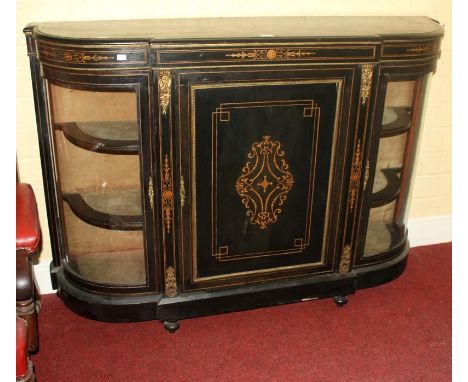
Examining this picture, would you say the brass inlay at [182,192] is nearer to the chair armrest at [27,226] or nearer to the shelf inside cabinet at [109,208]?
the shelf inside cabinet at [109,208]

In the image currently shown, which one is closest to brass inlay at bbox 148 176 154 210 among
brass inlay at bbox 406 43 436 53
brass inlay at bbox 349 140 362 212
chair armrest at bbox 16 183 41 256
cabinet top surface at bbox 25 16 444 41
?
chair armrest at bbox 16 183 41 256

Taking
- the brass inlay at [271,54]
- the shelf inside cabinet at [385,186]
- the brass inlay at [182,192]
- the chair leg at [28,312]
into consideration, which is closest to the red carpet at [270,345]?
the chair leg at [28,312]

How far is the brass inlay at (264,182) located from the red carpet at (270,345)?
53cm

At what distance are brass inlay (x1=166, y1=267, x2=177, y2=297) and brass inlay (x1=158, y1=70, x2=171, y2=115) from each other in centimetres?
70

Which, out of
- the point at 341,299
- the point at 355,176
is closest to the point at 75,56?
the point at 355,176

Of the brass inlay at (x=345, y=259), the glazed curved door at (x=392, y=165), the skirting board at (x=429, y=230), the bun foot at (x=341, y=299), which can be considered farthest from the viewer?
the skirting board at (x=429, y=230)

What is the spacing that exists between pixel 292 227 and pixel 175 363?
2.47 feet

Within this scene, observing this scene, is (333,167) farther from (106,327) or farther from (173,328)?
(106,327)

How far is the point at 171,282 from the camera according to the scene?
2305 millimetres

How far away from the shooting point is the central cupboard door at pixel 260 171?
2047 millimetres

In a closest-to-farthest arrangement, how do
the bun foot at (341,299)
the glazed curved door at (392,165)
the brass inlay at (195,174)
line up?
the brass inlay at (195,174), the glazed curved door at (392,165), the bun foot at (341,299)

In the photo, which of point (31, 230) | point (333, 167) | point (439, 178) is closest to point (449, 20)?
point (439, 178)

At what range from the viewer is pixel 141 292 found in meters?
2.32

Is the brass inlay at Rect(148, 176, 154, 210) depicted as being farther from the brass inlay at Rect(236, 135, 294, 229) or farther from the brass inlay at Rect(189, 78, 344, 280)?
the brass inlay at Rect(236, 135, 294, 229)
